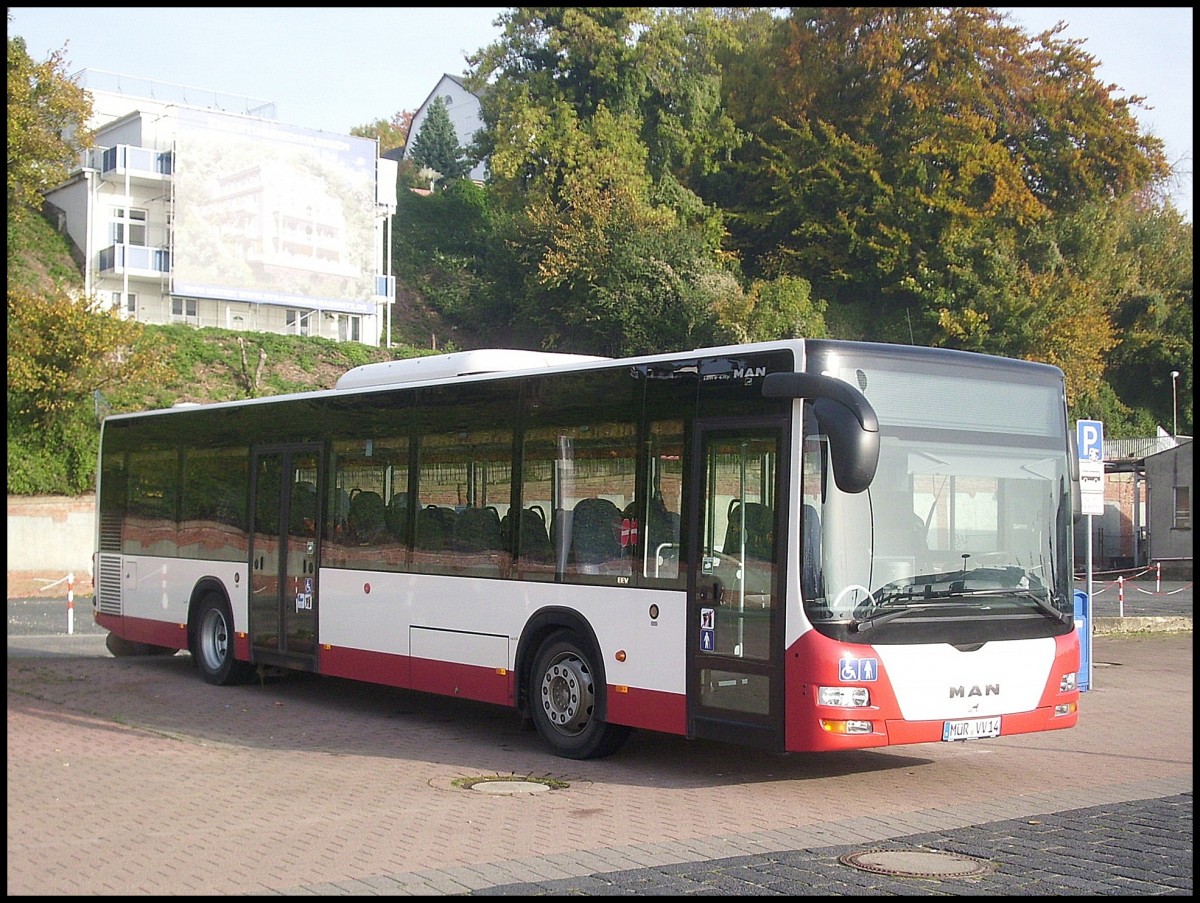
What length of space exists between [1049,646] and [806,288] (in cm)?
4168

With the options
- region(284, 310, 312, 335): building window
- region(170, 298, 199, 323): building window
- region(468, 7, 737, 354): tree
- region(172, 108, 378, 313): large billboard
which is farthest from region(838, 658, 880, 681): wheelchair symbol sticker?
region(170, 298, 199, 323): building window

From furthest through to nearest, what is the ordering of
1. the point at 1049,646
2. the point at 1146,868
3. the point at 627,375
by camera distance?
the point at 627,375 < the point at 1049,646 < the point at 1146,868

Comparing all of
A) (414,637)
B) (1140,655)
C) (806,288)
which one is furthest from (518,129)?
(414,637)

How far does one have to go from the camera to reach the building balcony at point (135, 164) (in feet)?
163

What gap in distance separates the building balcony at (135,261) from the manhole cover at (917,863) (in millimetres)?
46350

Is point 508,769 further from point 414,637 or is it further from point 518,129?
point 518,129

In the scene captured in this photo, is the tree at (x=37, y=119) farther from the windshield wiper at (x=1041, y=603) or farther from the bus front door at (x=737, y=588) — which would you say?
the windshield wiper at (x=1041, y=603)

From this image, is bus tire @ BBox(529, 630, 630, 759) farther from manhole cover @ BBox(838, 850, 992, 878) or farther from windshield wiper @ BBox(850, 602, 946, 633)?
manhole cover @ BBox(838, 850, 992, 878)


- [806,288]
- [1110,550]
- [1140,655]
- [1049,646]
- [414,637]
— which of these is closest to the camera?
[1049,646]

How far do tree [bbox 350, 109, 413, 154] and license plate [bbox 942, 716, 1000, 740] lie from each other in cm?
8525

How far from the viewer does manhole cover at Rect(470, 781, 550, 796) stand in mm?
9797

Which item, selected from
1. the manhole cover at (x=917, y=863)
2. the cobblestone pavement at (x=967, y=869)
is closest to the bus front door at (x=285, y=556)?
the cobblestone pavement at (x=967, y=869)

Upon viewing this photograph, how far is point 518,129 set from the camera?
177 feet

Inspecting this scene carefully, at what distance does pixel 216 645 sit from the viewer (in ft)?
53.6
